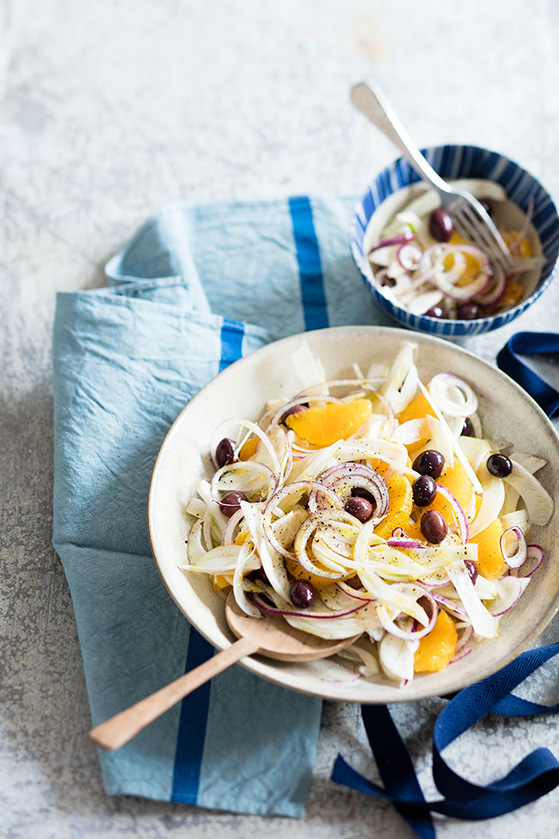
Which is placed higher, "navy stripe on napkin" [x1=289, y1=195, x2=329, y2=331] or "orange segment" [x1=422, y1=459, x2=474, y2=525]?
"navy stripe on napkin" [x1=289, y1=195, x2=329, y2=331]

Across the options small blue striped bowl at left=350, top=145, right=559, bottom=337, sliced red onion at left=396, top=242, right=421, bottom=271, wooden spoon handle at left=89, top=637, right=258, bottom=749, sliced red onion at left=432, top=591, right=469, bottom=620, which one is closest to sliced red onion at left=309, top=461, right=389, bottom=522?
sliced red onion at left=432, top=591, right=469, bottom=620

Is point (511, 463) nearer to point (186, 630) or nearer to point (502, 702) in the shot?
point (502, 702)

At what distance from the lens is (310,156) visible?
9.77 feet

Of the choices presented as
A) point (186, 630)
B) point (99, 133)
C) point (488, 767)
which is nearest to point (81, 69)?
point (99, 133)

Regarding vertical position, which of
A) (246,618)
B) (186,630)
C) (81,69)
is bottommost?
(186,630)

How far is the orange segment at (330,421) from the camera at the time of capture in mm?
2016

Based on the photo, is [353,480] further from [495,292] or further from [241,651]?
[495,292]

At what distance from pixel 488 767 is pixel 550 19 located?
292cm

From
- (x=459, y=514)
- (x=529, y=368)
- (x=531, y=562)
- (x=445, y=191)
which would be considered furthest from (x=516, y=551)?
(x=445, y=191)

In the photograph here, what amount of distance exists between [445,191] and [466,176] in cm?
19

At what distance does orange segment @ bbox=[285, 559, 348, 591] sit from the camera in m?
1.78

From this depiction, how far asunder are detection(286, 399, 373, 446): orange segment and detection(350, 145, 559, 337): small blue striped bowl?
40 cm

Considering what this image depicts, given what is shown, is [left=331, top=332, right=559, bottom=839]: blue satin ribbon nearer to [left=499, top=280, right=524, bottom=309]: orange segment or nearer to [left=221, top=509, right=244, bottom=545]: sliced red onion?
[left=221, top=509, right=244, bottom=545]: sliced red onion

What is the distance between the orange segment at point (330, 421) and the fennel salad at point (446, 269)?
20.4 inches
